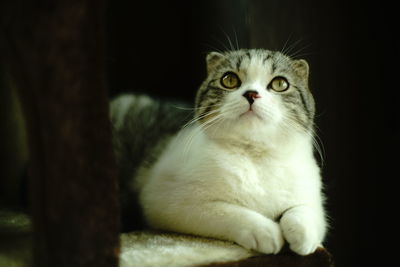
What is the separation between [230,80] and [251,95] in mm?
171

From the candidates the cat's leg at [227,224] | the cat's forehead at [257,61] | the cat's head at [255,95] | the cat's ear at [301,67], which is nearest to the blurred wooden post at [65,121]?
the cat's leg at [227,224]

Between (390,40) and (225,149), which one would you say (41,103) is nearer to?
(225,149)

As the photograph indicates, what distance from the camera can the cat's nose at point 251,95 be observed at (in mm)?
1190

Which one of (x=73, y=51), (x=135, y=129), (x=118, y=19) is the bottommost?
(x=135, y=129)

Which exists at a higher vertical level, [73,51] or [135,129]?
[73,51]

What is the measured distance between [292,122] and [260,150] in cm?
13

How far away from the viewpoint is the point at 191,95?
2.43 metres

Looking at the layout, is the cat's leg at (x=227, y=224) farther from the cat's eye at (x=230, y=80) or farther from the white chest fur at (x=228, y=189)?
the cat's eye at (x=230, y=80)

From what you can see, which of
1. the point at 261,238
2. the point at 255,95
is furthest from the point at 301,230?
the point at 255,95

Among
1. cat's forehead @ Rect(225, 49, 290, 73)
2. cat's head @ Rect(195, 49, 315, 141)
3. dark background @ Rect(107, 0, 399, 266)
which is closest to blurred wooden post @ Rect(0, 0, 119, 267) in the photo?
cat's head @ Rect(195, 49, 315, 141)

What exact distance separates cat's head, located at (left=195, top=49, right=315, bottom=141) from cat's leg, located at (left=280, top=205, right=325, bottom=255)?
0.26 metres

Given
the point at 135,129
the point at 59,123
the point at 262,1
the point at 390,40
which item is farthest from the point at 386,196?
the point at 59,123

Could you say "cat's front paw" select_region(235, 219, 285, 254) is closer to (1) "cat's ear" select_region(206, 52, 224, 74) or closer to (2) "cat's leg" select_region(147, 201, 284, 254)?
(2) "cat's leg" select_region(147, 201, 284, 254)

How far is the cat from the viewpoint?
117cm
